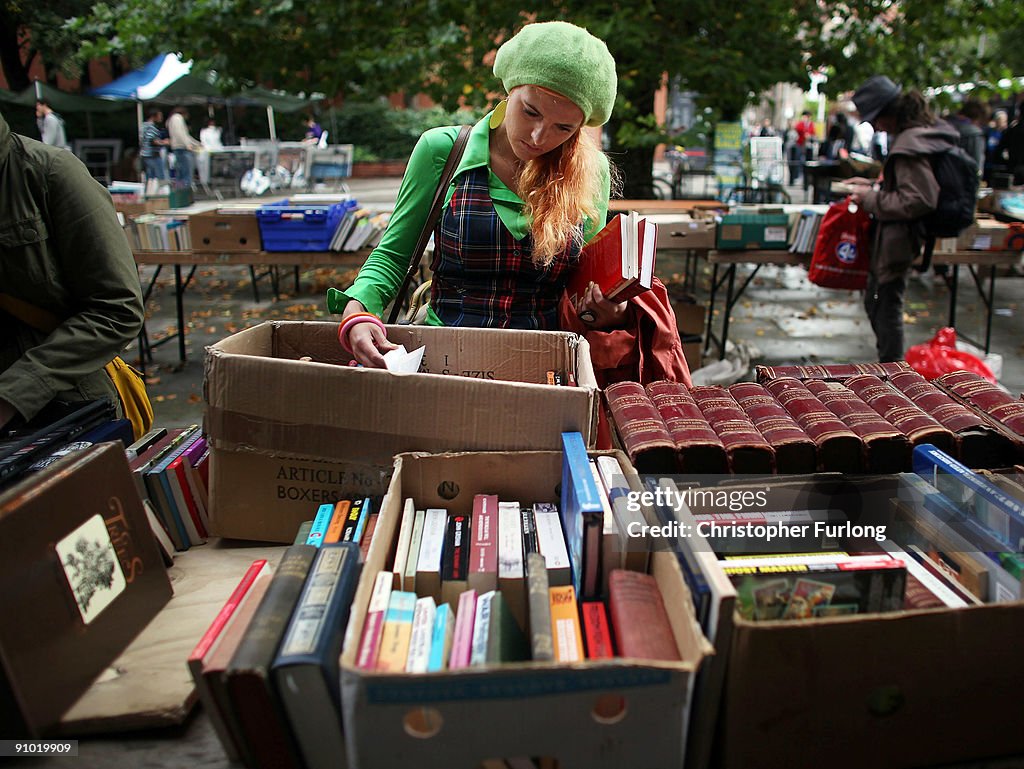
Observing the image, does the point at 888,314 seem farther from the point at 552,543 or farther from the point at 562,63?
the point at 552,543

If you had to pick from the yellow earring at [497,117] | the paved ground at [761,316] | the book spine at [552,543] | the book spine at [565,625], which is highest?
the yellow earring at [497,117]

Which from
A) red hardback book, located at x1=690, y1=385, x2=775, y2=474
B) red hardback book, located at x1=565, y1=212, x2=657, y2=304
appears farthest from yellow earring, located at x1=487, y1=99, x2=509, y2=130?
red hardback book, located at x1=690, y1=385, x2=775, y2=474

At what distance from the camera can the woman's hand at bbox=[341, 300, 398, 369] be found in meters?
1.91

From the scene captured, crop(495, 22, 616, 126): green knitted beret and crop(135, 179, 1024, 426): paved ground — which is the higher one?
crop(495, 22, 616, 126): green knitted beret

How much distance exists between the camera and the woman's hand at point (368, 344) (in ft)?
6.26

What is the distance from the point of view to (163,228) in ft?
19.0

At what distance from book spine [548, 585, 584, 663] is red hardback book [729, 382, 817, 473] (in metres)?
0.65

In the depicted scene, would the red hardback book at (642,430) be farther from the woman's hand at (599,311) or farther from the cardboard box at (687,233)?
the cardboard box at (687,233)

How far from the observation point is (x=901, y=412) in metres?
1.78

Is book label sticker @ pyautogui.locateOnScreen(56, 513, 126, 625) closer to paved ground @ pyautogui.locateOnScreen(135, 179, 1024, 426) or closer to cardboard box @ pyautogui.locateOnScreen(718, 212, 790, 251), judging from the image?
paved ground @ pyautogui.locateOnScreen(135, 179, 1024, 426)

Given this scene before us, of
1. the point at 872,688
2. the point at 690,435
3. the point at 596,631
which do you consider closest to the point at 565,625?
the point at 596,631

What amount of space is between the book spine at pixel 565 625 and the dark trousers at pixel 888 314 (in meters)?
4.49

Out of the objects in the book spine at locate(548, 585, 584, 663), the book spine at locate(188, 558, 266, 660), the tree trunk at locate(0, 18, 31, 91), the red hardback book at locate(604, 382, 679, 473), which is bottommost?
the book spine at locate(188, 558, 266, 660)

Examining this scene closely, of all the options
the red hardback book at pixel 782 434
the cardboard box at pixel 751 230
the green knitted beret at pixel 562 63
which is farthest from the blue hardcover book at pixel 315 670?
the cardboard box at pixel 751 230
